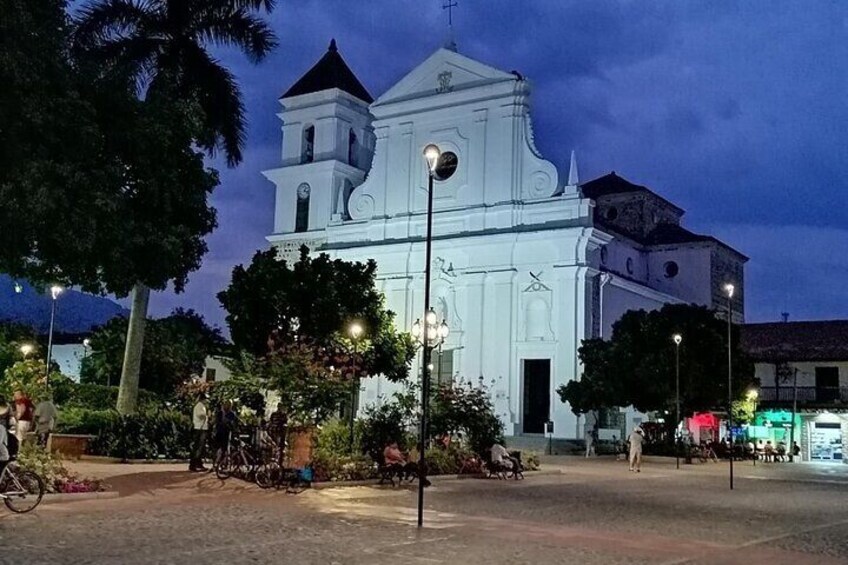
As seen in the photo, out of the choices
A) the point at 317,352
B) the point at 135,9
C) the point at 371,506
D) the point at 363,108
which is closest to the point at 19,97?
the point at 371,506

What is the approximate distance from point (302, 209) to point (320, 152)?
3.54 meters

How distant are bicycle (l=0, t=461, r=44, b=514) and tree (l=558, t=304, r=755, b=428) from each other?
95.2 feet

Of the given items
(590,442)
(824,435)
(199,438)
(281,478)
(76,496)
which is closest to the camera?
(76,496)

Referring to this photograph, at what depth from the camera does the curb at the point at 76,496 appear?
603 inches

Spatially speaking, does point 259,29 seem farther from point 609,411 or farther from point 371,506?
point 609,411

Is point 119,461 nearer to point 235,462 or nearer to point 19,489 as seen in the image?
point 235,462

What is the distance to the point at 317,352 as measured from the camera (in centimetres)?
2647

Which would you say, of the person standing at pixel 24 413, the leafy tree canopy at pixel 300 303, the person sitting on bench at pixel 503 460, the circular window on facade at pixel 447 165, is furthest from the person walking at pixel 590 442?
the person standing at pixel 24 413

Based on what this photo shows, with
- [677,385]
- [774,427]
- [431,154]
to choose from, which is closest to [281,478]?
[431,154]

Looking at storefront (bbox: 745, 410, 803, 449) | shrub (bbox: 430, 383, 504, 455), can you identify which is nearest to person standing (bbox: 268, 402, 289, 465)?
shrub (bbox: 430, 383, 504, 455)

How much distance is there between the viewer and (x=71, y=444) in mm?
24141

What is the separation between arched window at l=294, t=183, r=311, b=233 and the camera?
55094 mm

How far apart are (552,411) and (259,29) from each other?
898 inches

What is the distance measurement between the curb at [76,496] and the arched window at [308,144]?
40.0 m
